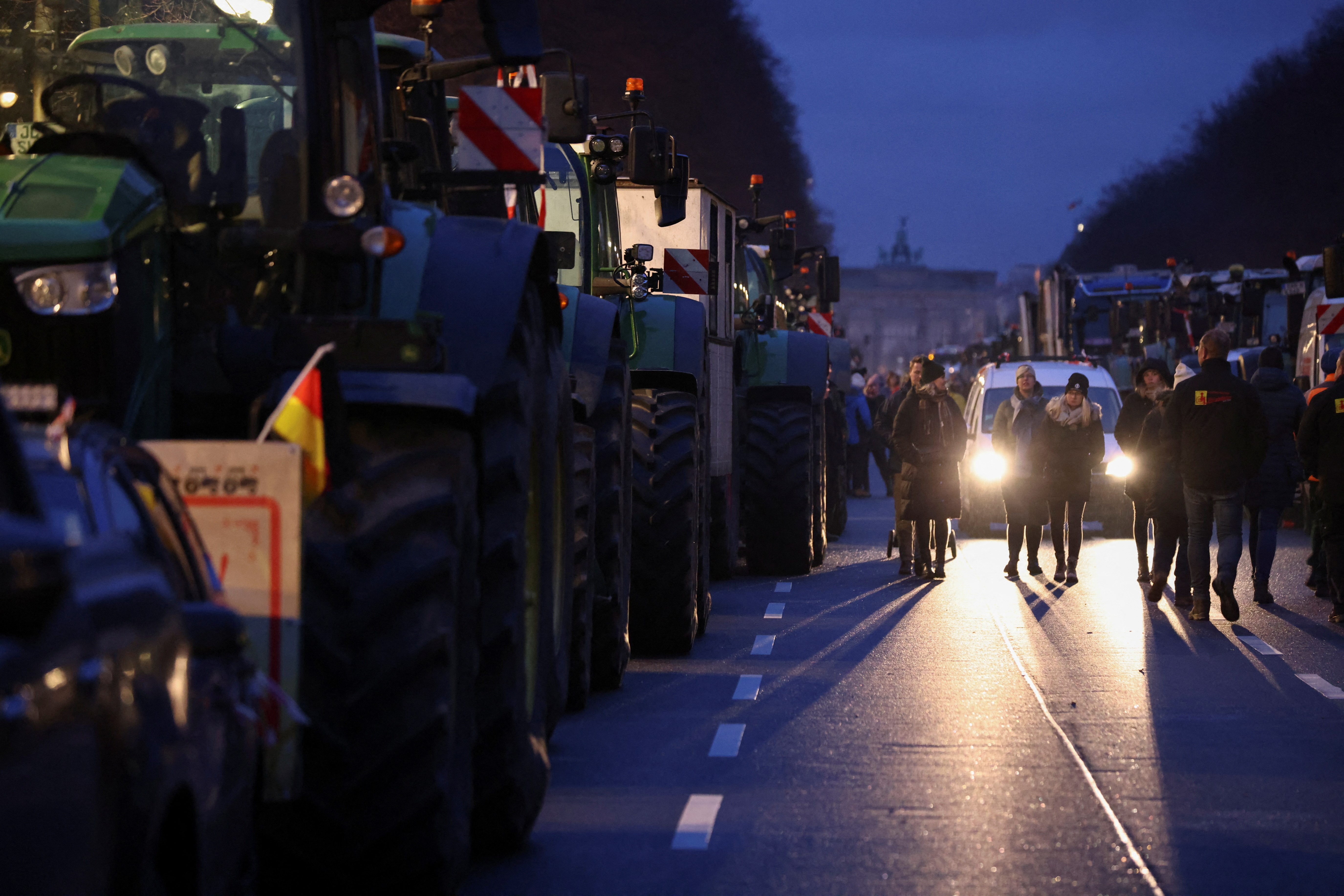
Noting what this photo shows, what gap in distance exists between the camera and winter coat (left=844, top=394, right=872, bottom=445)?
31172mm

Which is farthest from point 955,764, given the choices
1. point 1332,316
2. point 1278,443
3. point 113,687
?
point 1332,316

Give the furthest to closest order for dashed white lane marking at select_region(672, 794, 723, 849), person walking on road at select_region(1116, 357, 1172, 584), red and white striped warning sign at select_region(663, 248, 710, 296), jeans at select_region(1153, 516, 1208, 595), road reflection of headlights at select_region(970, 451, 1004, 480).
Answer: road reflection of headlights at select_region(970, 451, 1004, 480), person walking on road at select_region(1116, 357, 1172, 584), jeans at select_region(1153, 516, 1208, 595), red and white striped warning sign at select_region(663, 248, 710, 296), dashed white lane marking at select_region(672, 794, 723, 849)

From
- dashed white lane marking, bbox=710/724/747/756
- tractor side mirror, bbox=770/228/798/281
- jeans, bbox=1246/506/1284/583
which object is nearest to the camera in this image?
dashed white lane marking, bbox=710/724/747/756

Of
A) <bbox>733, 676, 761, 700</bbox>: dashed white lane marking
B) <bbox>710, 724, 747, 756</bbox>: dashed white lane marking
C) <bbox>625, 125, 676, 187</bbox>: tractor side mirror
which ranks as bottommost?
<bbox>710, 724, 747, 756</bbox>: dashed white lane marking

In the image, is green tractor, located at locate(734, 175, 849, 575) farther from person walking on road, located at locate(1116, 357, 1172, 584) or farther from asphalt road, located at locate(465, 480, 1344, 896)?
asphalt road, located at locate(465, 480, 1344, 896)

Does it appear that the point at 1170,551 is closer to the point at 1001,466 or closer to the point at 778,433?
the point at 778,433

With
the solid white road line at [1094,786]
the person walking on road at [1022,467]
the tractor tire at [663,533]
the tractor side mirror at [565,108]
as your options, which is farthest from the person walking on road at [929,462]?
the tractor side mirror at [565,108]

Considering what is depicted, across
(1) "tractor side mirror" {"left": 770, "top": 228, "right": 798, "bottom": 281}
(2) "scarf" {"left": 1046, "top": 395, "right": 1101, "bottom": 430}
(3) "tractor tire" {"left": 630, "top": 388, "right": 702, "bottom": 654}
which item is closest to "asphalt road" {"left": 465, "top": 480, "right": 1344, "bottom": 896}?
(3) "tractor tire" {"left": 630, "top": 388, "right": 702, "bottom": 654}

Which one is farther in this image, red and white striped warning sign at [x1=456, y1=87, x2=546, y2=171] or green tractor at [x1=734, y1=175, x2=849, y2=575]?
green tractor at [x1=734, y1=175, x2=849, y2=575]

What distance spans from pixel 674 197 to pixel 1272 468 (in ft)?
19.9

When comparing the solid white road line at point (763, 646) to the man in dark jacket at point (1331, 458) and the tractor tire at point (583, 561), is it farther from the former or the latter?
the man in dark jacket at point (1331, 458)

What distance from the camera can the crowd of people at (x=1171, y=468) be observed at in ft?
46.4

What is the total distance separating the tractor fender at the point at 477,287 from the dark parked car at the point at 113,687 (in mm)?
1680

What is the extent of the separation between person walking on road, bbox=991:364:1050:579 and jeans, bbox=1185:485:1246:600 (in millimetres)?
3246
